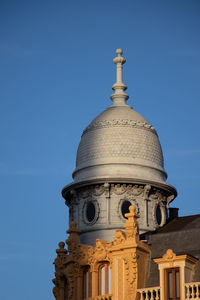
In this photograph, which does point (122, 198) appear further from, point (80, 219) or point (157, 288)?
point (157, 288)

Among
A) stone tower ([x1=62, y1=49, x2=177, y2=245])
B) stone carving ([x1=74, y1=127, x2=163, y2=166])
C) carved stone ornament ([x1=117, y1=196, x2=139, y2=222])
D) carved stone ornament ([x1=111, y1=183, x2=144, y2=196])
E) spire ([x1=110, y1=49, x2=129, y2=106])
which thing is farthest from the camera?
spire ([x1=110, y1=49, x2=129, y2=106])

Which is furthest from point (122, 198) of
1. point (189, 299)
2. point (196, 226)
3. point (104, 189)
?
point (189, 299)

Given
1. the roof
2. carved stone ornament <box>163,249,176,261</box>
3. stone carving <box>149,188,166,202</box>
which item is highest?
stone carving <box>149,188,166,202</box>

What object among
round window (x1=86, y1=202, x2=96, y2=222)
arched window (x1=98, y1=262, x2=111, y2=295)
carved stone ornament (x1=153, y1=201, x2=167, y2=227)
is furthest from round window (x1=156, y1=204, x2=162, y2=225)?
arched window (x1=98, y1=262, x2=111, y2=295)

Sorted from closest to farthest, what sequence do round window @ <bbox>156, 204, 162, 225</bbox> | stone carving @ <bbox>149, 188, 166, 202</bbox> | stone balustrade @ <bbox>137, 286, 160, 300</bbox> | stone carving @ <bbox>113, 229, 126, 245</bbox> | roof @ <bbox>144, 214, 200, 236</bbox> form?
1. stone balustrade @ <bbox>137, 286, 160, 300</bbox>
2. stone carving @ <bbox>113, 229, 126, 245</bbox>
3. roof @ <bbox>144, 214, 200, 236</bbox>
4. stone carving @ <bbox>149, 188, 166, 202</bbox>
5. round window @ <bbox>156, 204, 162, 225</bbox>

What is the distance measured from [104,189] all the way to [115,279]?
8699 mm

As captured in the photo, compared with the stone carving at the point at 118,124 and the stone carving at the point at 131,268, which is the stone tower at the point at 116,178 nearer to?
the stone carving at the point at 118,124

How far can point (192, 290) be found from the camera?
5259cm

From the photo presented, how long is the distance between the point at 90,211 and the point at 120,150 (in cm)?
516

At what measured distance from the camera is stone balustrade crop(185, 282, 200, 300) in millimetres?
52406

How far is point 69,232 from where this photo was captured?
199ft

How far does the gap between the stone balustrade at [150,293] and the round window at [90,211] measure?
9831 millimetres

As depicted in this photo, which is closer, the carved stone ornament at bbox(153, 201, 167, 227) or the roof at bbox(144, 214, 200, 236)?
the roof at bbox(144, 214, 200, 236)

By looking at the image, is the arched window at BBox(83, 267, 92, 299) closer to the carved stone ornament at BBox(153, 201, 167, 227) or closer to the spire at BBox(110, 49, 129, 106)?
the carved stone ornament at BBox(153, 201, 167, 227)
